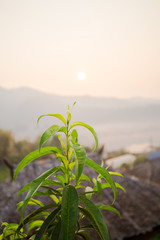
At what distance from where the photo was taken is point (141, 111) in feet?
364

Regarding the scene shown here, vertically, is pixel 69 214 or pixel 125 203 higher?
pixel 69 214

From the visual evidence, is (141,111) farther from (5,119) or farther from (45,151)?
(45,151)

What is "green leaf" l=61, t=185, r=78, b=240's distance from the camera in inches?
22.9

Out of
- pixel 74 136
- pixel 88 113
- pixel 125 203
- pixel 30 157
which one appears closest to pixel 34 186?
pixel 30 157

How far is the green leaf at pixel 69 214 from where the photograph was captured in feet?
1.90

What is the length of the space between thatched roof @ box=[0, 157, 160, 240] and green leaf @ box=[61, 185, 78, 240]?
3.43 feet

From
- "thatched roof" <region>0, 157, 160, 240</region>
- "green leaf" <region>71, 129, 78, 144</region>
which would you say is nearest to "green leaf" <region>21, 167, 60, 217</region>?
"green leaf" <region>71, 129, 78, 144</region>

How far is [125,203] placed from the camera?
2326 millimetres

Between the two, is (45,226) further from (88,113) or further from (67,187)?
(88,113)

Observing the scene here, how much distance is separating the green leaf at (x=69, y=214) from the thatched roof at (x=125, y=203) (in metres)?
1.04

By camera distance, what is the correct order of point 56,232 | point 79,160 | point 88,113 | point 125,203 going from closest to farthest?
point 79,160 < point 56,232 < point 125,203 < point 88,113

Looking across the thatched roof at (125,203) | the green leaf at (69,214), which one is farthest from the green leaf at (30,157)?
the thatched roof at (125,203)

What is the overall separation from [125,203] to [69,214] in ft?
6.23

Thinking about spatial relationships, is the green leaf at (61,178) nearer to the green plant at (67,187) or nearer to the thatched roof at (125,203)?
the green plant at (67,187)
